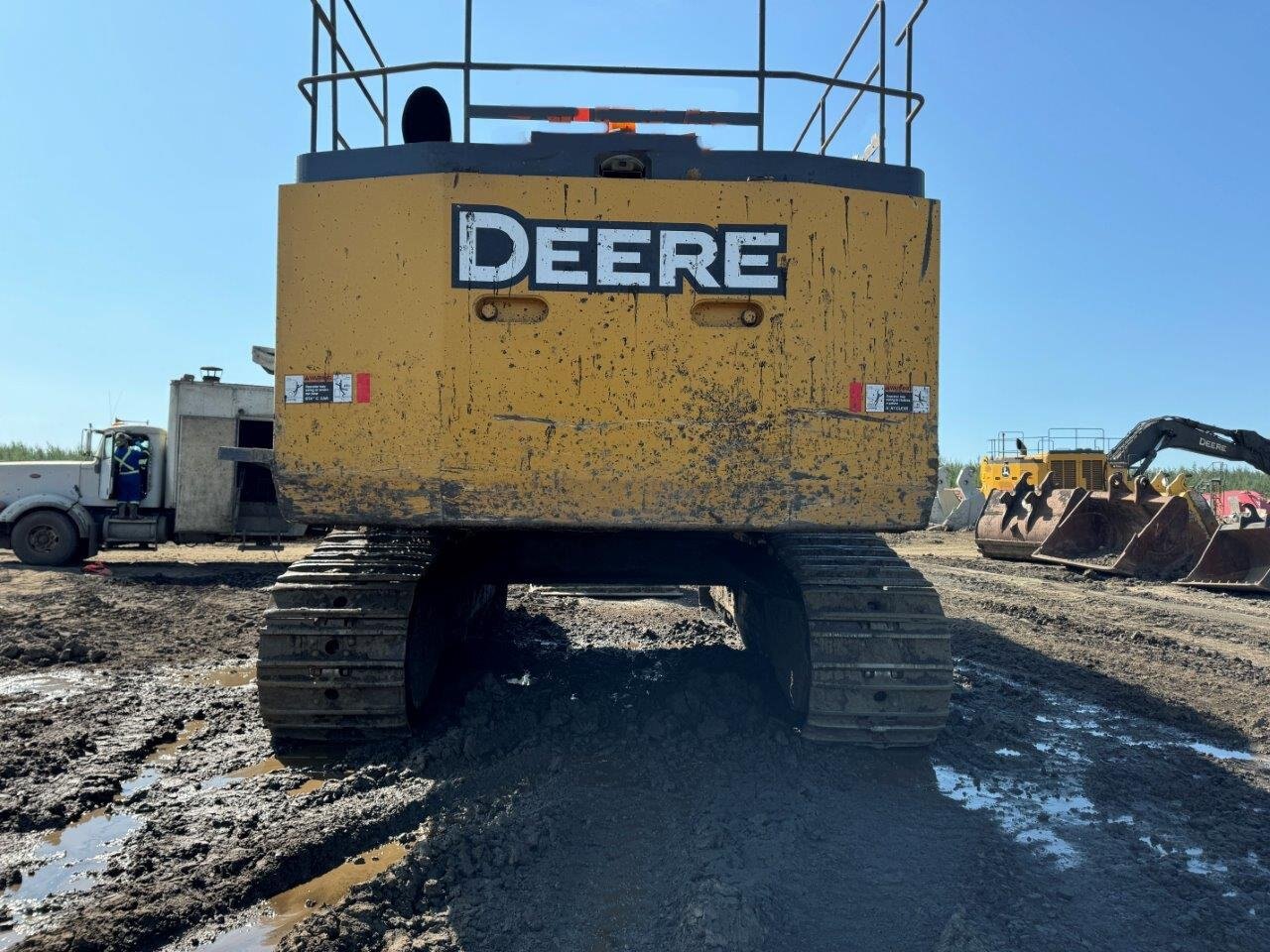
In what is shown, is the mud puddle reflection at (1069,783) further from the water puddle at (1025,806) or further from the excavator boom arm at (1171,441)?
the excavator boom arm at (1171,441)

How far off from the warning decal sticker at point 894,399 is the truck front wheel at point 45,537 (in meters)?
14.5

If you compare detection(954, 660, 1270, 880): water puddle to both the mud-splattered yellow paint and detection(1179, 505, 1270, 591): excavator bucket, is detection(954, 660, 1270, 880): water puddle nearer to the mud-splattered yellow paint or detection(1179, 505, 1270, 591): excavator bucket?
the mud-splattered yellow paint

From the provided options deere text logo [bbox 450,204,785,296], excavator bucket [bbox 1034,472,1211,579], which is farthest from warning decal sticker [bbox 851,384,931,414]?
excavator bucket [bbox 1034,472,1211,579]

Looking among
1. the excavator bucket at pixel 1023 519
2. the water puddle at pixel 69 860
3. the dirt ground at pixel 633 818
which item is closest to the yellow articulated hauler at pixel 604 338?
the dirt ground at pixel 633 818

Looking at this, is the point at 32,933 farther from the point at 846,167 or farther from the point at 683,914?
the point at 846,167

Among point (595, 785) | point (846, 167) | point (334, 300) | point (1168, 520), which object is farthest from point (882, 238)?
point (1168, 520)

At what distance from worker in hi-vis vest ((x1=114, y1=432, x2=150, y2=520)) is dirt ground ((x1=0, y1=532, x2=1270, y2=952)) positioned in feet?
28.2

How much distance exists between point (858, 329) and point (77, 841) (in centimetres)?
367

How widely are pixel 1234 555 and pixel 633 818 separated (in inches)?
483

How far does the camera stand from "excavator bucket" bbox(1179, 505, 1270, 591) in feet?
42.0

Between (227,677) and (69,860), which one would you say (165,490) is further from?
(69,860)

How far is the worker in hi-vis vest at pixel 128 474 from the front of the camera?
15.0 metres

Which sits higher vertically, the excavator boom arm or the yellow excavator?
the excavator boom arm

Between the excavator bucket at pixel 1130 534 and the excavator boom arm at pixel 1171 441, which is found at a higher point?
the excavator boom arm at pixel 1171 441
